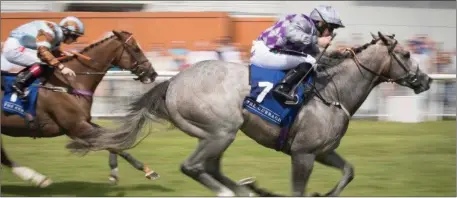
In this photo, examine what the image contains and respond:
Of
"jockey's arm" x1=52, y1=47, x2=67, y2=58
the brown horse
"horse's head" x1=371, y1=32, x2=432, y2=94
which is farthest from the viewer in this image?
"jockey's arm" x1=52, y1=47, x2=67, y2=58

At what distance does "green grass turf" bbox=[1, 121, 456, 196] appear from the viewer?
708 centimetres

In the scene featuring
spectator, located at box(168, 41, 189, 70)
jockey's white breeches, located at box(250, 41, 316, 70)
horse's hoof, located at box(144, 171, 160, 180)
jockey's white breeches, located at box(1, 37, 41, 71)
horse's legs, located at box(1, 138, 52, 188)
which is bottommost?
spectator, located at box(168, 41, 189, 70)

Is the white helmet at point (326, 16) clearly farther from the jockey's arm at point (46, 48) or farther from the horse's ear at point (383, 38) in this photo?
the jockey's arm at point (46, 48)

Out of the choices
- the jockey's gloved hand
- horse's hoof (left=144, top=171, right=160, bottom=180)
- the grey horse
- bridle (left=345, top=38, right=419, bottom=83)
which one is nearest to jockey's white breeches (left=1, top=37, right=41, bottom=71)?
the jockey's gloved hand

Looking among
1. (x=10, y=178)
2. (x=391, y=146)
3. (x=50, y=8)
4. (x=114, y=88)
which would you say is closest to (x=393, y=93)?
(x=391, y=146)

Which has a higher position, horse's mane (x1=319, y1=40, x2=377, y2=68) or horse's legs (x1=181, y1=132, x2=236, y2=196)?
horse's mane (x1=319, y1=40, x2=377, y2=68)

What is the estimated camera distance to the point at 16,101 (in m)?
7.01

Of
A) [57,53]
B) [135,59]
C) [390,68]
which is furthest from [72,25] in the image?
[390,68]

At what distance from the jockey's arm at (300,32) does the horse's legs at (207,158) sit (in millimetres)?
885

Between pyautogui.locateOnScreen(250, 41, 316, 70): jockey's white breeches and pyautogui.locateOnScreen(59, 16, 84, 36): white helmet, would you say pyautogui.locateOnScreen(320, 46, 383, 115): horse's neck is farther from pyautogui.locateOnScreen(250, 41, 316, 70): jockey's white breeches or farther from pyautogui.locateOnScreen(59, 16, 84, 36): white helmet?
pyautogui.locateOnScreen(59, 16, 84, 36): white helmet

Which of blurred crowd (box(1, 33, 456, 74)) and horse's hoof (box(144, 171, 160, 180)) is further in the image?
blurred crowd (box(1, 33, 456, 74))

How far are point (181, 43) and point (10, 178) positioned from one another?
8299 mm

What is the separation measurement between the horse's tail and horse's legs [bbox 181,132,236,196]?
43 cm

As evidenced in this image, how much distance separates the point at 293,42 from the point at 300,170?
3.27 ft
